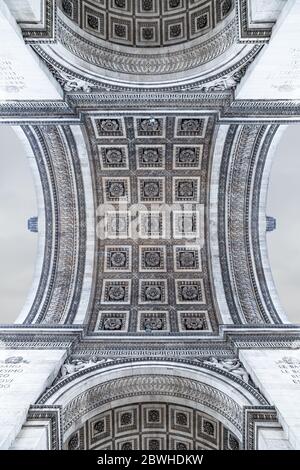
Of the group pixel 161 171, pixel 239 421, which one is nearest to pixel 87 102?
pixel 161 171

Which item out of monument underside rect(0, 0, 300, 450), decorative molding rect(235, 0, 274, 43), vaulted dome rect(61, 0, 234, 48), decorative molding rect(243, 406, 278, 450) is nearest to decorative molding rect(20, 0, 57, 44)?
monument underside rect(0, 0, 300, 450)

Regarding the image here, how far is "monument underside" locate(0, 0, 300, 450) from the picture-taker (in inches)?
422

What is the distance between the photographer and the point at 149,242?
17.5 m

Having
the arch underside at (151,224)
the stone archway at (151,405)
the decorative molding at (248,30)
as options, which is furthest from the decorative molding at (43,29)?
the stone archway at (151,405)

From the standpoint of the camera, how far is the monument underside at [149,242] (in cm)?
1071

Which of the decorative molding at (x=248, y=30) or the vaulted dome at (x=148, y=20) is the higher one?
the vaulted dome at (x=148, y=20)

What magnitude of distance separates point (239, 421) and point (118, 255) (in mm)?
8193

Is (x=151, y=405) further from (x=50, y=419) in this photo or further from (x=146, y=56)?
(x=146, y=56)

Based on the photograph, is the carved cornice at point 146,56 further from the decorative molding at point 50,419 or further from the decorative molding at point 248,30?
the decorative molding at point 50,419

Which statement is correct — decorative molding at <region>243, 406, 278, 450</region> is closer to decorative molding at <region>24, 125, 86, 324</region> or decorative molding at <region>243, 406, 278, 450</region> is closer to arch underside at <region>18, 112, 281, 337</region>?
arch underside at <region>18, 112, 281, 337</region>

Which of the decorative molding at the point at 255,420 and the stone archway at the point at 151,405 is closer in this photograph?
the decorative molding at the point at 255,420

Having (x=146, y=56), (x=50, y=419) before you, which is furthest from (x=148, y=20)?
(x=50, y=419)

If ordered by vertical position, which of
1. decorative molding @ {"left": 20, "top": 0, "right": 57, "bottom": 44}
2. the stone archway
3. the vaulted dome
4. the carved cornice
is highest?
the vaulted dome
